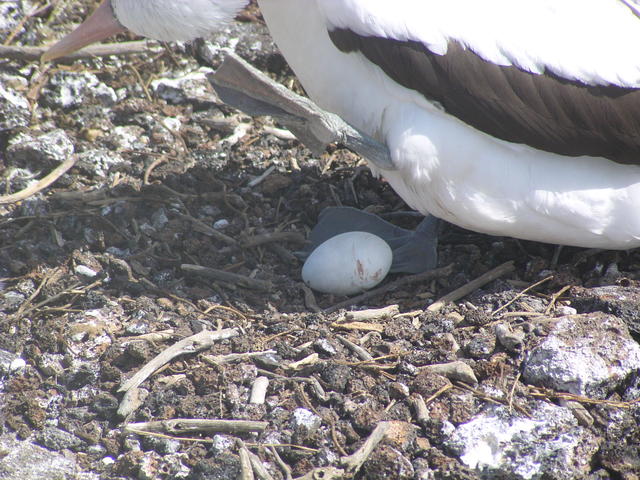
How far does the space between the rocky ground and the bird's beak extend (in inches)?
20.4

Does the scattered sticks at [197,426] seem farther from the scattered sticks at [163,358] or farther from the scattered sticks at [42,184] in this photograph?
the scattered sticks at [42,184]

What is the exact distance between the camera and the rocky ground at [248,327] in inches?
113

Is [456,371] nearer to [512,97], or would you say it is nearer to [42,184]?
[512,97]

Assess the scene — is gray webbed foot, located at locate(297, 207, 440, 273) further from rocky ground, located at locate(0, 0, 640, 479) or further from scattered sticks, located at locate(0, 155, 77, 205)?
scattered sticks, located at locate(0, 155, 77, 205)

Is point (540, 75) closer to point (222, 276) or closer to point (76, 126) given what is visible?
point (222, 276)

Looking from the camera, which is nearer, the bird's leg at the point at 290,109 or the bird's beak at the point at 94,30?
the bird's leg at the point at 290,109

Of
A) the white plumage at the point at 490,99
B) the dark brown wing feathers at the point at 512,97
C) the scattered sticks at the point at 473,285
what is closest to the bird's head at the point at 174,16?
the white plumage at the point at 490,99

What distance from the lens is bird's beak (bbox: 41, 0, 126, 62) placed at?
4121 millimetres

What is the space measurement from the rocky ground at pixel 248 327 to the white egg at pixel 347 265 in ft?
0.25

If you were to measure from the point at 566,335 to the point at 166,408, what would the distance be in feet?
5.14

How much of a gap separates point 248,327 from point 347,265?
0.53 metres

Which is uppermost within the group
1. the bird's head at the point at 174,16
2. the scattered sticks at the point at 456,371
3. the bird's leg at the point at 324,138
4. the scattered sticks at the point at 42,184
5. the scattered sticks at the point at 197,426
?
the bird's head at the point at 174,16

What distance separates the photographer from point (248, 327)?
3496mm

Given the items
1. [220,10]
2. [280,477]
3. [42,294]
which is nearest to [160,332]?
[42,294]
